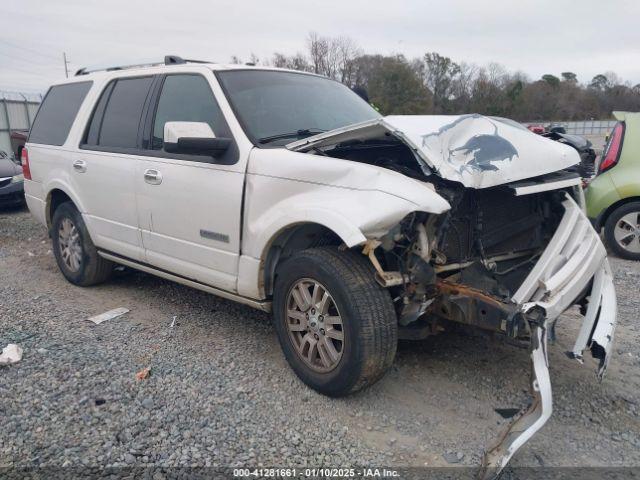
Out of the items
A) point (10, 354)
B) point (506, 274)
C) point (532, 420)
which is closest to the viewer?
point (532, 420)

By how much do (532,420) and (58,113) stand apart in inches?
201

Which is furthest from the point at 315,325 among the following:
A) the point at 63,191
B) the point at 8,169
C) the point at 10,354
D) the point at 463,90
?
the point at 463,90

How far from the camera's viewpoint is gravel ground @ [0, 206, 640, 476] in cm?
284

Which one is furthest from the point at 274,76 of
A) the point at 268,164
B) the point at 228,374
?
the point at 228,374

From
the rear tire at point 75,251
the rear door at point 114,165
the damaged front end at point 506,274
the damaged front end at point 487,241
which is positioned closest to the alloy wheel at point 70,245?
the rear tire at point 75,251

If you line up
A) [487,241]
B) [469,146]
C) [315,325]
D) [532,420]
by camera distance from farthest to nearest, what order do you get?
[487,241], [315,325], [469,146], [532,420]

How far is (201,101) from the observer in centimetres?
412

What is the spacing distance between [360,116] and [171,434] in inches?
111

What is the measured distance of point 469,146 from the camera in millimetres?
3158

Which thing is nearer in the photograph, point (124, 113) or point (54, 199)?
point (124, 113)

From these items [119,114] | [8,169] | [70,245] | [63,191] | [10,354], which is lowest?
[8,169]

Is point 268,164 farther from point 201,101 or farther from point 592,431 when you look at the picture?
point 592,431

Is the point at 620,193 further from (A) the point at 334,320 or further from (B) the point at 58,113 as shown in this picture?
(B) the point at 58,113

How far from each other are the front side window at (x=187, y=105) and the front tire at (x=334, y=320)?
1173 millimetres
